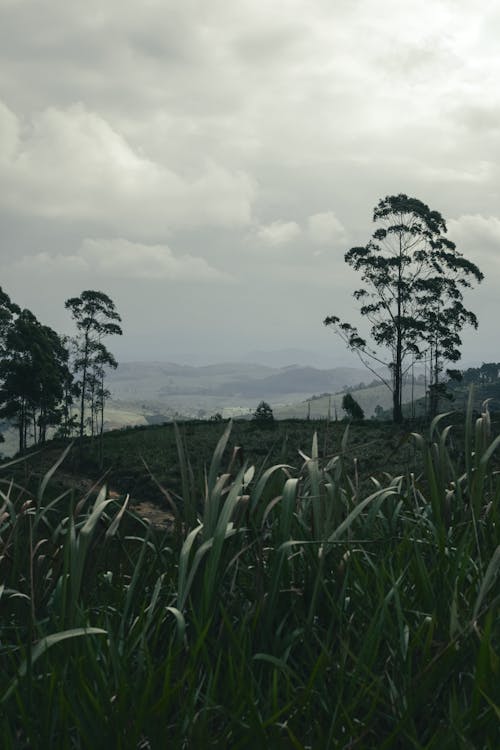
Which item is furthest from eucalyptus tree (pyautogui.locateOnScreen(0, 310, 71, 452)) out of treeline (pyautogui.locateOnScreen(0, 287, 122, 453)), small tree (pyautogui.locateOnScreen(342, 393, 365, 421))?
small tree (pyautogui.locateOnScreen(342, 393, 365, 421))

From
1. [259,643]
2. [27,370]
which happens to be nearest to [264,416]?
[27,370]

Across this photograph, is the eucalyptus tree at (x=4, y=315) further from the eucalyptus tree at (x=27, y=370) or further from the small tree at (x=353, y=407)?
the small tree at (x=353, y=407)

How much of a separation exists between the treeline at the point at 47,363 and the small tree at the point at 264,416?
11.8m

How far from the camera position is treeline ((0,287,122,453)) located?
4866 cm

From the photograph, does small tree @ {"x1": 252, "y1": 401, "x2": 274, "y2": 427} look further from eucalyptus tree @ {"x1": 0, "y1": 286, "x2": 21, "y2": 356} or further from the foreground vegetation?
the foreground vegetation

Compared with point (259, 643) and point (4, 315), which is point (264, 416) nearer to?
point (4, 315)

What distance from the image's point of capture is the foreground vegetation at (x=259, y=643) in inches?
82.1

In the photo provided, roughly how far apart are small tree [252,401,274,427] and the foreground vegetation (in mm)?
44562

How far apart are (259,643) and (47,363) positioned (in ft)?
164

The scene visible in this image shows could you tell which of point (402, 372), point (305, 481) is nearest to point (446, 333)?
point (402, 372)

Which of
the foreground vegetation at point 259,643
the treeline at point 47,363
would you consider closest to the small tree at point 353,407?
the treeline at point 47,363

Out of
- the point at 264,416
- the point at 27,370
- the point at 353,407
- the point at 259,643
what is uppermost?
the point at 27,370

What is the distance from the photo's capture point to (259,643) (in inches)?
109

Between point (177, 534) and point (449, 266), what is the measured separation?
→ 50.0 metres
